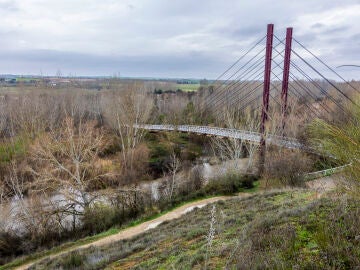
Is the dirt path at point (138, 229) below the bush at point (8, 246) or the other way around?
the other way around

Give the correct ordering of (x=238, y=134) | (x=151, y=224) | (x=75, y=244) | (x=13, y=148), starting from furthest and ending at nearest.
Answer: (x=13, y=148) < (x=238, y=134) < (x=151, y=224) < (x=75, y=244)

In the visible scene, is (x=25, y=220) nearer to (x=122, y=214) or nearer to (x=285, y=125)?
(x=122, y=214)

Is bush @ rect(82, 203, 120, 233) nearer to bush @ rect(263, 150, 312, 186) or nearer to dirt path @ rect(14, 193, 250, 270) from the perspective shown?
dirt path @ rect(14, 193, 250, 270)

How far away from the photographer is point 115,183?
19078 millimetres

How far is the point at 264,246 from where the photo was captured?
4.08 meters

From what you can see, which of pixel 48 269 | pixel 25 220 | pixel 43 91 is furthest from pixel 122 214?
pixel 43 91

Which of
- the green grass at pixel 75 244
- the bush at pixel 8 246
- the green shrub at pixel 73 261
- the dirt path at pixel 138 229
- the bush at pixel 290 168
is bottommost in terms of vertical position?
the bush at pixel 8 246

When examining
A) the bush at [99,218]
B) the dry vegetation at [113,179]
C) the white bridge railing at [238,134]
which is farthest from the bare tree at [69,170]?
the white bridge railing at [238,134]

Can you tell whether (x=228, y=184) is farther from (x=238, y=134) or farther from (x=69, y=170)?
(x=69, y=170)

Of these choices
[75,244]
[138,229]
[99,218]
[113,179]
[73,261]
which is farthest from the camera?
[113,179]

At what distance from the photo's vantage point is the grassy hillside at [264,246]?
3242 mm

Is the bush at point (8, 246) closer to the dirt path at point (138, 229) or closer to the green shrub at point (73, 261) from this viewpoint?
the dirt path at point (138, 229)

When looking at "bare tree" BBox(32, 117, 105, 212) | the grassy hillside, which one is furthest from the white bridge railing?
"bare tree" BBox(32, 117, 105, 212)

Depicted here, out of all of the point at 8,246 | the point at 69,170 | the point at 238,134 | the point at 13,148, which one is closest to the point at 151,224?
the point at 8,246
